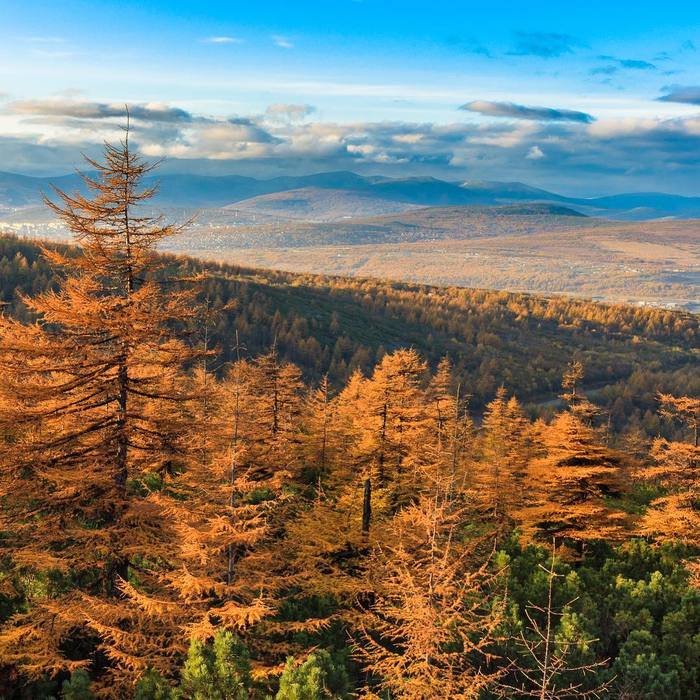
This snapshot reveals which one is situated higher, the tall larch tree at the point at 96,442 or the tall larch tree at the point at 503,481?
the tall larch tree at the point at 96,442

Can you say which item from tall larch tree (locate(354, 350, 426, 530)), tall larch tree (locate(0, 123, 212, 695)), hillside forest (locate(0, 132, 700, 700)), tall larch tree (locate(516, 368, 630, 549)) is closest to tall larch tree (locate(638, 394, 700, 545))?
hillside forest (locate(0, 132, 700, 700))

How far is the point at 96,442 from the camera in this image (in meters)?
13.9

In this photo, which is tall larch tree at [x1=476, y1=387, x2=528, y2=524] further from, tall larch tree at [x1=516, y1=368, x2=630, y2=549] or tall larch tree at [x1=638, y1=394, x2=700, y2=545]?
tall larch tree at [x1=638, y1=394, x2=700, y2=545]

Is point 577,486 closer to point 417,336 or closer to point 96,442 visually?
point 96,442

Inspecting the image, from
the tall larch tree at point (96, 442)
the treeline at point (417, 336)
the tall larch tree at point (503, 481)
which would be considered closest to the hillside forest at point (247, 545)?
the tall larch tree at point (96, 442)

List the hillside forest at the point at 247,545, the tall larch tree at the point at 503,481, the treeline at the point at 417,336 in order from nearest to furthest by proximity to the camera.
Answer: the hillside forest at the point at 247,545, the tall larch tree at the point at 503,481, the treeline at the point at 417,336

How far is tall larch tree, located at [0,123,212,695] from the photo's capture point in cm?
1252

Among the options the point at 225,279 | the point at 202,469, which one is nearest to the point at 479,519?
the point at 202,469

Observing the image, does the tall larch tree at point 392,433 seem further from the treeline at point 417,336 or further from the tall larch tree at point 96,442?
the treeline at point 417,336

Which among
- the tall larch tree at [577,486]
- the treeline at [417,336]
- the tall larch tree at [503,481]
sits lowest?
the treeline at [417,336]

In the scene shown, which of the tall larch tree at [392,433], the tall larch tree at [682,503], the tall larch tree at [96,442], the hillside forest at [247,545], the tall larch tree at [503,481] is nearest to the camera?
the hillside forest at [247,545]

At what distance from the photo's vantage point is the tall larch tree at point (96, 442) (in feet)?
41.1

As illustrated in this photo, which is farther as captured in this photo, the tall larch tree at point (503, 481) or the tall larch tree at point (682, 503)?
the tall larch tree at point (503, 481)

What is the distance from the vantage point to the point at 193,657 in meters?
10.6
